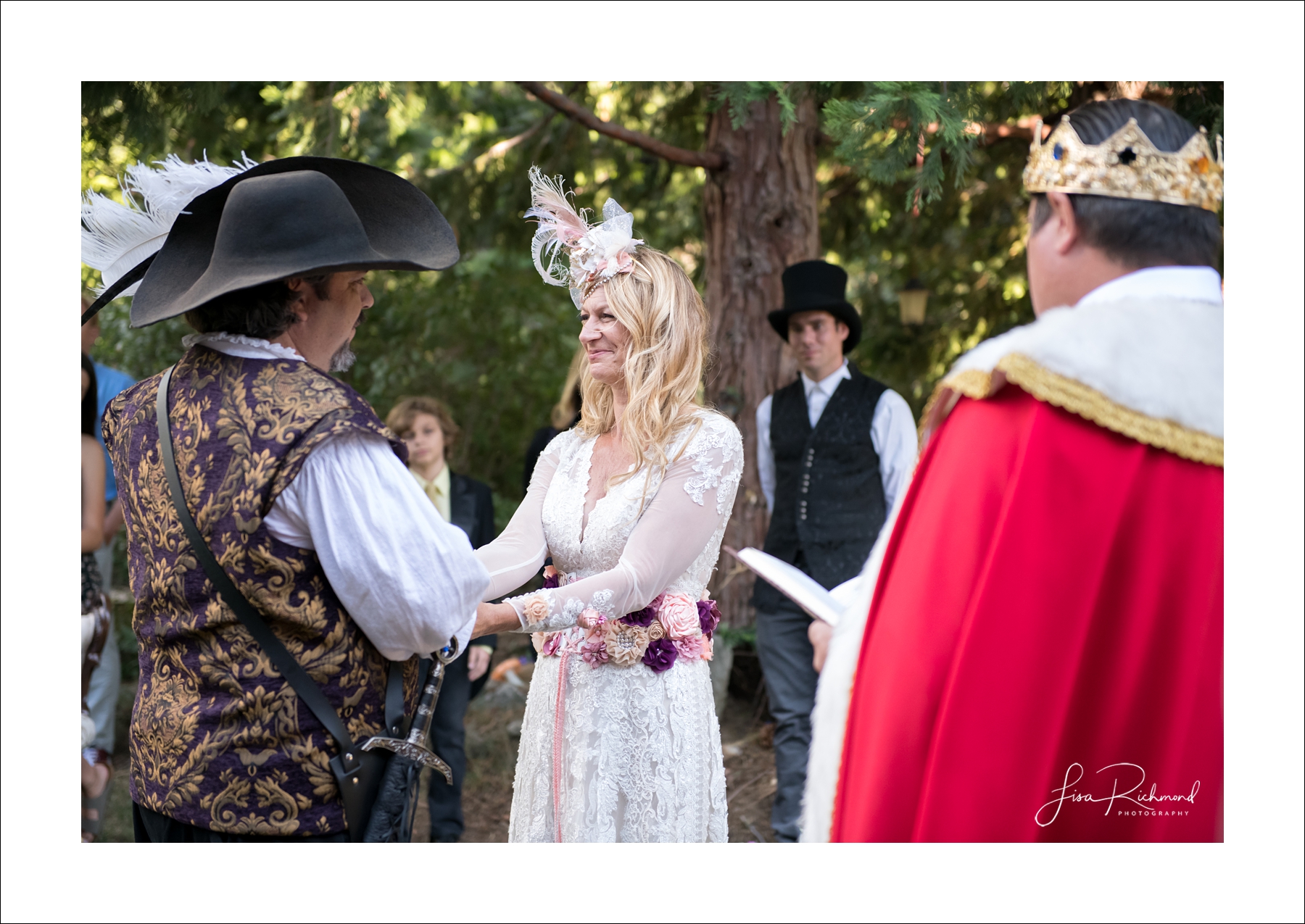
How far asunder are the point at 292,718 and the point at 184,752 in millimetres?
204

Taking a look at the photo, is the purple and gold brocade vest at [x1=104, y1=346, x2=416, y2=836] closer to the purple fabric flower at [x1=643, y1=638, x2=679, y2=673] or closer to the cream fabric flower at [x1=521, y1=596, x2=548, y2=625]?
the cream fabric flower at [x1=521, y1=596, x2=548, y2=625]

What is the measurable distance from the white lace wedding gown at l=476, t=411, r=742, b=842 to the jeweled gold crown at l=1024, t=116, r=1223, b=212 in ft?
3.11

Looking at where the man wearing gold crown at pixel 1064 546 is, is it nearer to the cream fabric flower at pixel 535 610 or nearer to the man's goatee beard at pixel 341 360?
the cream fabric flower at pixel 535 610

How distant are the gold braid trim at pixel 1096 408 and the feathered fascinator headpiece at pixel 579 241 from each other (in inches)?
42.0

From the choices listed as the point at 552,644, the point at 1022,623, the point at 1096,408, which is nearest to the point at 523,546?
the point at 552,644

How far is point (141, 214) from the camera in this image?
79.0 inches

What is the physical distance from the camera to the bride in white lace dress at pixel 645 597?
7.54 feet

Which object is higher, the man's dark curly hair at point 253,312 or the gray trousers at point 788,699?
the man's dark curly hair at point 253,312

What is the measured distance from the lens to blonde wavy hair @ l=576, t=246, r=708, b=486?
234 centimetres

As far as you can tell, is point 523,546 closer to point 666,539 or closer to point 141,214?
point 666,539

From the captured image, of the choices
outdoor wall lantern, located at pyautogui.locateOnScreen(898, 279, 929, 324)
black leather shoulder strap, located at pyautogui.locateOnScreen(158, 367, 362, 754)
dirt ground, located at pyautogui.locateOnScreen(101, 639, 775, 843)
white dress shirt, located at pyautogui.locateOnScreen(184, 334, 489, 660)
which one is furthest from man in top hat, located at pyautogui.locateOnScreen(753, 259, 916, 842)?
black leather shoulder strap, located at pyautogui.locateOnScreen(158, 367, 362, 754)

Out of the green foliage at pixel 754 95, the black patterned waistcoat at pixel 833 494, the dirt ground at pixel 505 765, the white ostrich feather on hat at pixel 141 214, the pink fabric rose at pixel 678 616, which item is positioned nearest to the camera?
the white ostrich feather on hat at pixel 141 214

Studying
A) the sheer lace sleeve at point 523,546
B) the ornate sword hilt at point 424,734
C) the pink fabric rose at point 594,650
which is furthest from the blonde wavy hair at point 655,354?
the ornate sword hilt at point 424,734

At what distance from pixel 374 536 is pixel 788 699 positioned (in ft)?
8.44
